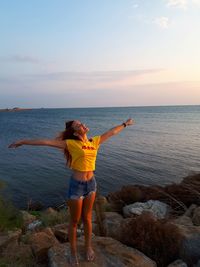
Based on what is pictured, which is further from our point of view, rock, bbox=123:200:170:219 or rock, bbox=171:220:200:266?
rock, bbox=123:200:170:219

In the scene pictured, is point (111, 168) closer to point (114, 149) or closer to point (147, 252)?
point (114, 149)

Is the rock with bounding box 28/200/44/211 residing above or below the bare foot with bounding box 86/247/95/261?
below

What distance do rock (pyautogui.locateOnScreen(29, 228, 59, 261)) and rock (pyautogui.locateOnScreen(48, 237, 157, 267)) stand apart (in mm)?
258

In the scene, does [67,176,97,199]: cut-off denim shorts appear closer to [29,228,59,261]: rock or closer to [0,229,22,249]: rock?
[29,228,59,261]: rock

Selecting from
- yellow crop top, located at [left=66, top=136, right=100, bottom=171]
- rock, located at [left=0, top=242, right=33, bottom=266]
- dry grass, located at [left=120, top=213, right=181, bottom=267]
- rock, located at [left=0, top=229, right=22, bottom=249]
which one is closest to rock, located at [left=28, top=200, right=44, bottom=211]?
rock, located at [left=0, top=229, right=22, bottom=249]

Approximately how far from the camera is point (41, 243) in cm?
704

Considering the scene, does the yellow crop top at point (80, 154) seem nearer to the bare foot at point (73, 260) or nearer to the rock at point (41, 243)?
the bare foot at point (73, 260)

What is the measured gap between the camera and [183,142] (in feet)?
130

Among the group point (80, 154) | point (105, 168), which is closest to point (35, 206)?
point (105, 168)

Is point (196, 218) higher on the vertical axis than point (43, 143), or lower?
lower

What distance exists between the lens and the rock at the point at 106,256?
6.22m

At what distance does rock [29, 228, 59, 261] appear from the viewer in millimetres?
6727

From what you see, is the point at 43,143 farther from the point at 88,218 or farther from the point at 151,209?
the point at 151,209

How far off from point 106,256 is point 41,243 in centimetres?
136
